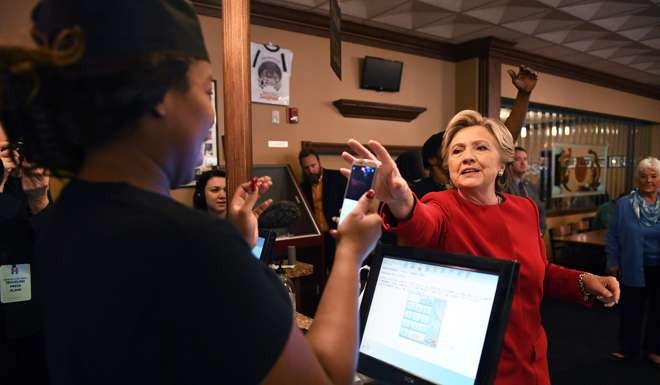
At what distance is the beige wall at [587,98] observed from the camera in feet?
21.1

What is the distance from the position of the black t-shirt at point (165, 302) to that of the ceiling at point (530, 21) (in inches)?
157

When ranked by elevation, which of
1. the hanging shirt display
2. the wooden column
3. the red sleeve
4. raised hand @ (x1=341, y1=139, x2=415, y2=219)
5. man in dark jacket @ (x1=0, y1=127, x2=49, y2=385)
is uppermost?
the hanging shirt display

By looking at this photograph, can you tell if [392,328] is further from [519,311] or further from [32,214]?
[32,214]

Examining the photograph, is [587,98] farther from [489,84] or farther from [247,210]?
[247,210]

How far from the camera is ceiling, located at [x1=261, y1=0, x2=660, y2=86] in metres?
4.27

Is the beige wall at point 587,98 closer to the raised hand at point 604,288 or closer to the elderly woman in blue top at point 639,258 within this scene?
the elderly woman in blue top at point 639,258

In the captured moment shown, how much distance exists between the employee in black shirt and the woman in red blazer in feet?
1.79

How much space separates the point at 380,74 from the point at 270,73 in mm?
1304

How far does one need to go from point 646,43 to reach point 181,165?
6.74 m

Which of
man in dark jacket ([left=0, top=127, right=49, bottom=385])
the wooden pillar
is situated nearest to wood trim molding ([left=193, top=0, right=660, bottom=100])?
the wooden pillar

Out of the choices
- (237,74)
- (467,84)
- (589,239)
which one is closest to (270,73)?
(467,84)

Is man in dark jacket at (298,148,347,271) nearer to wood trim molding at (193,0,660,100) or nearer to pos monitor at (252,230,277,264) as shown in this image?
wood trim molding at (193,0,660,100)

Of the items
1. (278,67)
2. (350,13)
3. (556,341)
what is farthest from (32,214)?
(556,341)

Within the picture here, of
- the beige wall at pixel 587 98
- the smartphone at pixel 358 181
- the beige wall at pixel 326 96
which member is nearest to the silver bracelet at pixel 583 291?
the smartphone at pixel 358 181
